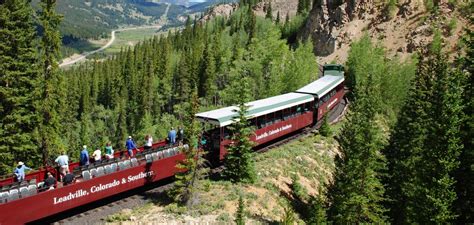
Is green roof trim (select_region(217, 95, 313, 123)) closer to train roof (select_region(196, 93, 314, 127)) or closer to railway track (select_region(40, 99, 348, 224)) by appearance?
train roof (select_region(196, 93, 314, 127))

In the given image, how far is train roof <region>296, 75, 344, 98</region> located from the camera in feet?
136

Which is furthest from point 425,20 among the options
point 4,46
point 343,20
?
point 4,46

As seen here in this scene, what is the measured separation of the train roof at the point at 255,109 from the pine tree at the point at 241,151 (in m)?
0.82

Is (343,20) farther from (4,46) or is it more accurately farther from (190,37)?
(4,46)

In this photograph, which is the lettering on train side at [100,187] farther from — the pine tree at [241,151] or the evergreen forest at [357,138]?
the pine tree at [241,151]

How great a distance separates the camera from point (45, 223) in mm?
19562

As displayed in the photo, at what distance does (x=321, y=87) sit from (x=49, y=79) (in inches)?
1072

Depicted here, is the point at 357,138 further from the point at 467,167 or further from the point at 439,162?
the point at 467,167

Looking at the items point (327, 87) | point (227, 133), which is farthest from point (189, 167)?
point (327, 87)

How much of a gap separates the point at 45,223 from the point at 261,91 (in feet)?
135

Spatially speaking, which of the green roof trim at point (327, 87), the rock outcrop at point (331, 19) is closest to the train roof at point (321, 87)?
the green roof trim at point (327, 87)

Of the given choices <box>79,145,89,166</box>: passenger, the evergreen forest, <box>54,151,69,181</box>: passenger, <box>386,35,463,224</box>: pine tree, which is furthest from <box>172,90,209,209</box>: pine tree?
<box>386,35,463,224</box>: pine tree

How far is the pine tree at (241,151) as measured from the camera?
82.5ft

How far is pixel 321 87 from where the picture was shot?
145 feet
